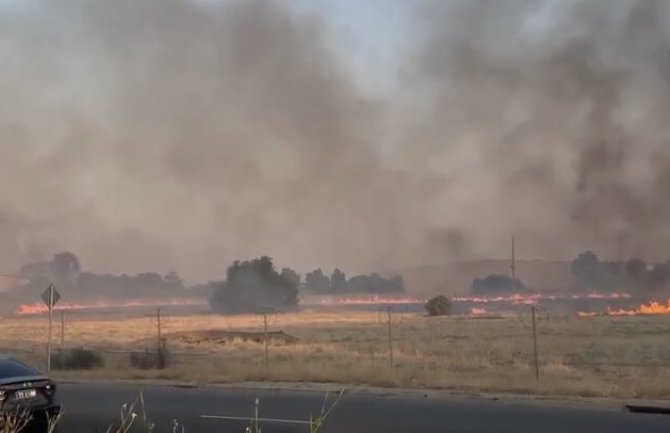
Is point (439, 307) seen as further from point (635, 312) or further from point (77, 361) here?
point (77, 361)

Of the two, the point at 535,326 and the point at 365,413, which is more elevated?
the point at 535,326

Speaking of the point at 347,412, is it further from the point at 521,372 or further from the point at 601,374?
the point at 601,374

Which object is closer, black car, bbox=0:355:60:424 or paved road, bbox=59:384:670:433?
black car, bbox=0:355:60:424

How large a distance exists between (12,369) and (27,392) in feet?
1.90

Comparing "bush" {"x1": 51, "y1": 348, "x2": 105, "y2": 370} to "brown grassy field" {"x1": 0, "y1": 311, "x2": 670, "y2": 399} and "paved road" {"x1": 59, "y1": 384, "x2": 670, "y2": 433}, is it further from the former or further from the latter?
"paved road" {"x1": 59, "y1": 384, "x2": 670, "y2": 433}

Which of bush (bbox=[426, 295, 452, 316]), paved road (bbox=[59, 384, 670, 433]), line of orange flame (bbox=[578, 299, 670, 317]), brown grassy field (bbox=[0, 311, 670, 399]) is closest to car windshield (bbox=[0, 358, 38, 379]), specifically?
paved road (bbox=[59, 384, 670, 433])

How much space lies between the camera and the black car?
1001 cm

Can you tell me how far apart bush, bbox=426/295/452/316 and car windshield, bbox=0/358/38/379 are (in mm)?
70302

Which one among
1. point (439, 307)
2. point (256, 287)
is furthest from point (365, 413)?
point (256, 287)

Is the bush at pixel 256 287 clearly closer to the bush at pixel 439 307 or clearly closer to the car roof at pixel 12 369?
the bush at pixel 439 307

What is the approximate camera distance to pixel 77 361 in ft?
89.0

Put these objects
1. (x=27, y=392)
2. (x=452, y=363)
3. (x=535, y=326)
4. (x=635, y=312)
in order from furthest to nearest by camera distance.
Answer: (x=635, y=312)
(x=452, y=363)
(x=535, y=326)
(x=27, y=392)

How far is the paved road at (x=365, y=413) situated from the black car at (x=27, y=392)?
1.27 meters

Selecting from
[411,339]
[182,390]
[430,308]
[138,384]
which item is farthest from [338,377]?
[430,308]
